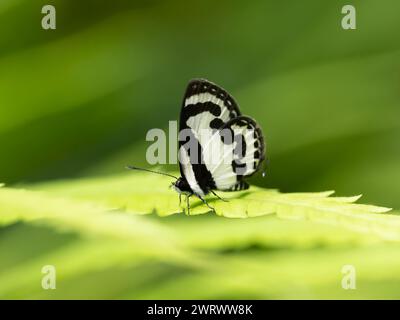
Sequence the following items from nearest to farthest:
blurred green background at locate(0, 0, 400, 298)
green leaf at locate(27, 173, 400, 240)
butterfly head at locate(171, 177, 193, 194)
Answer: green leaf at locate(27, 173, 400, 240), butterfly head at locate(171, 177, 193, 194), blurred green background at locate(0, 0, 400, 298)

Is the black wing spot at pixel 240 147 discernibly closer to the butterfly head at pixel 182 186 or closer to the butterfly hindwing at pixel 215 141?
the butterfly hindwing at pixel 215 141

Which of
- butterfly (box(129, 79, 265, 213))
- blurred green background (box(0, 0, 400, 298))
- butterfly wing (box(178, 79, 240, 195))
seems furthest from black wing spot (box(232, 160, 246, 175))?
blurred green background (box(0, 0, 400, 298))

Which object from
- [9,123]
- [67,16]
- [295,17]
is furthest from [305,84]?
[9,123]

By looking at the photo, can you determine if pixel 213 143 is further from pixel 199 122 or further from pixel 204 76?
pixel 204 76

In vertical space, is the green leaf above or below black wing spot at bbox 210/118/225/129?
below

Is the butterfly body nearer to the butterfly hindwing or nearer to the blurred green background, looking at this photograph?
the butterfly hindwing

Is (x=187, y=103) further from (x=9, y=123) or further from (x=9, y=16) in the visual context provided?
(x=9, y=16)

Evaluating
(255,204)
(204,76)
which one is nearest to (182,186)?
(255,204)

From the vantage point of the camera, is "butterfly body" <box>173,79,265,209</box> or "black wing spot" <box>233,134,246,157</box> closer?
"butterfly body" <box>173,79,265,209</box>

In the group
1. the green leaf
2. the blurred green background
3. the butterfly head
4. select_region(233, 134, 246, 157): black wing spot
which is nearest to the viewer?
the green leaf

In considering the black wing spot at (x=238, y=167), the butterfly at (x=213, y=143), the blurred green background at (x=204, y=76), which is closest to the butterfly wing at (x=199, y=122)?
the butterfly at (x=213, y=143)

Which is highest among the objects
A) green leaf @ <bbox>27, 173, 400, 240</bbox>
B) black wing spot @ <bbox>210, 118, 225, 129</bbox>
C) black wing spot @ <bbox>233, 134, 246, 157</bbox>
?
black wing spot @ <bbox>210, 118, 225, 129</bbox>
